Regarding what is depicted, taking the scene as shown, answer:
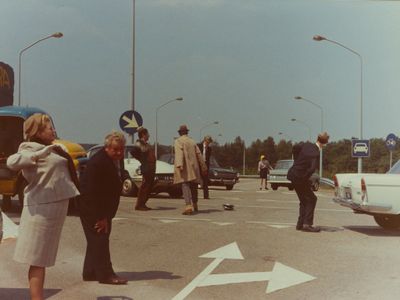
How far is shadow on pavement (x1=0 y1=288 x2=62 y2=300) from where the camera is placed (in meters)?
5.65

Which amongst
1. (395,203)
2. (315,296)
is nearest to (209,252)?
(315,296)

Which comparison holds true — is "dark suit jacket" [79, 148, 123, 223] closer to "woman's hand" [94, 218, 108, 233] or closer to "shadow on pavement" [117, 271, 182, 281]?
"woman's hand" [94, 218, 108, 233]

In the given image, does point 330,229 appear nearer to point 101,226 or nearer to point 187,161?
point 187,161

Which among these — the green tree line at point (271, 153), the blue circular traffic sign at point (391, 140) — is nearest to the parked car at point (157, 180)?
the blue circular traffic sign at point (391, 140)

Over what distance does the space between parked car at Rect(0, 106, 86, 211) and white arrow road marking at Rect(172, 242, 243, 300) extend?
4.11 meters

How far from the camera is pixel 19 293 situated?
583cm

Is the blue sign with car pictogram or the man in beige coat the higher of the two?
the blue sign with car pictogram

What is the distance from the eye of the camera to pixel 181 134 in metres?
13.9

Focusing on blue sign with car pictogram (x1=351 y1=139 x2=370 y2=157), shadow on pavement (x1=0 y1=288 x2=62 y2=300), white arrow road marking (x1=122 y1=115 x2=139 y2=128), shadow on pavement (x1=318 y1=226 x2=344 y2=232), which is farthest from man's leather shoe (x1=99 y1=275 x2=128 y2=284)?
blue sign with car pictogram (x1=351 y1=139 x2=370 y2=157)

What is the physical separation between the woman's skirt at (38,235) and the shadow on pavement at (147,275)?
1.83 metres

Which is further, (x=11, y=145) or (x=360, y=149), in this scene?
(x=360, y=149)

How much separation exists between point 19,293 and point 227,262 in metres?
2.90

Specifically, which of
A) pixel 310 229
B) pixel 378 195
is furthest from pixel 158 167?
pixel 378 195

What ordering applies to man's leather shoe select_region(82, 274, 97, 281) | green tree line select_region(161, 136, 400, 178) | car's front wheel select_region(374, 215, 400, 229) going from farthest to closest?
green tree line select_region(161, 136, 400, 178) < car's front wheel select_region(374, 215, 400, 229) < man's leather shoe select_region(82, 274, 97, 281)
